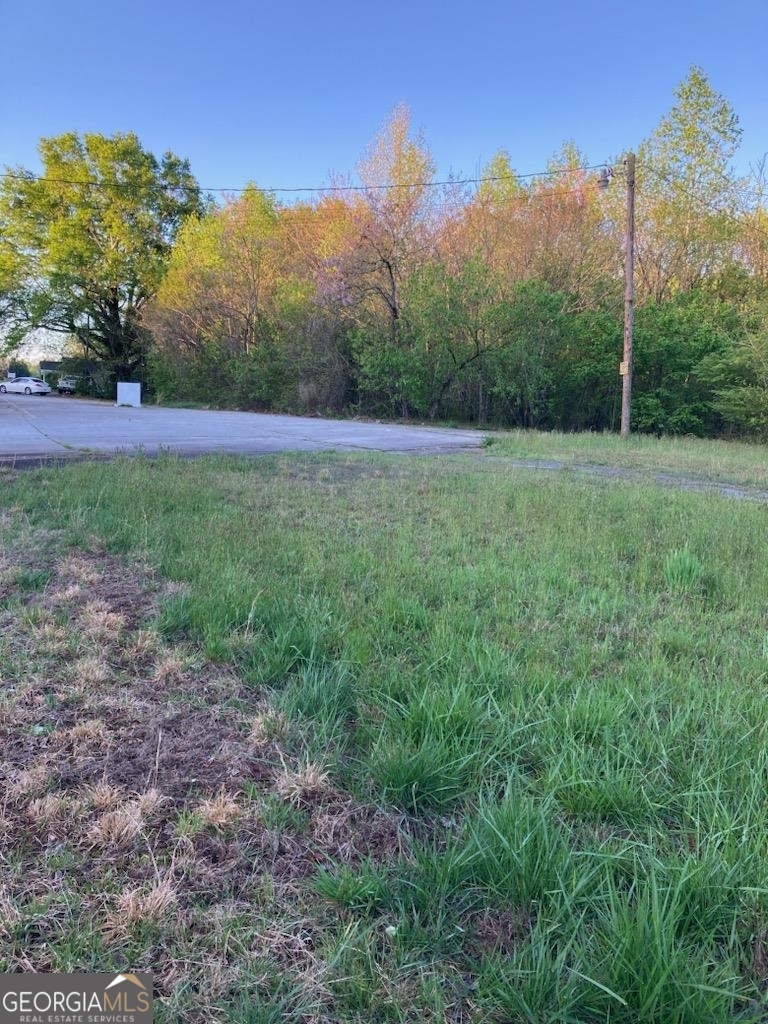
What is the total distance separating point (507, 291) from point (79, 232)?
25713 millimetres

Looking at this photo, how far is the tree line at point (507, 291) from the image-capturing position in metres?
18.7

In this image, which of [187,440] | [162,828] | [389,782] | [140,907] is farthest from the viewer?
[187,440]

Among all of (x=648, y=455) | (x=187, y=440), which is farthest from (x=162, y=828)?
(x=648, y=455)

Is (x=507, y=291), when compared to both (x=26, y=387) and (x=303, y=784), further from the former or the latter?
(x=26, y=387)

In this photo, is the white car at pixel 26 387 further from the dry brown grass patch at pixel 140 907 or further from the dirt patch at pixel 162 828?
the dry brown grass patch at pixel 140 907

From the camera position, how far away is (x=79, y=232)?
108 feet

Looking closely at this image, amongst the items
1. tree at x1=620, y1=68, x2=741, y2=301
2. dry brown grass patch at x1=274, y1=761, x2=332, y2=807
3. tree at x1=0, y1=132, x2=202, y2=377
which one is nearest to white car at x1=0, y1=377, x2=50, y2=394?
tree at x1=0, y1=132, x2=202, y2=377

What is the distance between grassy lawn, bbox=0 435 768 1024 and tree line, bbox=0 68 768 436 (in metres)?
16.7

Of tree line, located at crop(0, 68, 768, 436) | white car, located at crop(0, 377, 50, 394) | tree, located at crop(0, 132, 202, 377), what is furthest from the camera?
white car, located at crop(0, 377, 50, 394)

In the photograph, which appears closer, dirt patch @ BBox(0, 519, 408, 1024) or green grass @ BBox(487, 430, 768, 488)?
dirt patch @ BBox(0, 519, 408, 1024)

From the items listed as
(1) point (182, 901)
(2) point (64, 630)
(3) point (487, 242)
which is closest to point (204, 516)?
(2) point (64, 630)

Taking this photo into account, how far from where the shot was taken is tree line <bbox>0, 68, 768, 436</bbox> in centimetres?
1872

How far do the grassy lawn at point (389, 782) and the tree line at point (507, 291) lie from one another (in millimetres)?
16674

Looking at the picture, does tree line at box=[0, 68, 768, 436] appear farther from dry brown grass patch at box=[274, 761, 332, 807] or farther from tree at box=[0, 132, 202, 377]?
dry brown grass patch at box=[274, 761, 332, 807]
